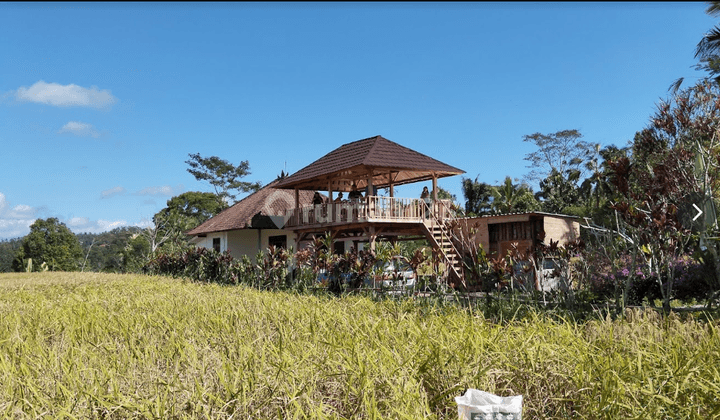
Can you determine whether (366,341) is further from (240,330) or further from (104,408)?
(104,408)

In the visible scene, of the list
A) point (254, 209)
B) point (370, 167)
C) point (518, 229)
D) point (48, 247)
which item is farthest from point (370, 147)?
point (48, 247)

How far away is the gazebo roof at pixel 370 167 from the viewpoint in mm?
17656

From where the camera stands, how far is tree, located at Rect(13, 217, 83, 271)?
3862 centimetres

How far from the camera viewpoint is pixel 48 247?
39156 millimetres

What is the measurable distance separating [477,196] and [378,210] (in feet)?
63.8

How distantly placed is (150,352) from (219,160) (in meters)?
42.6

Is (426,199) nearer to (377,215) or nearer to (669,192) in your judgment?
(377,215)

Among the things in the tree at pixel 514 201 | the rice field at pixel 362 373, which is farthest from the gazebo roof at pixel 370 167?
the tree at pixel 514 201

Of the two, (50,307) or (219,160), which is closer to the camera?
(50,307)

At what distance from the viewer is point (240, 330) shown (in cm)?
521

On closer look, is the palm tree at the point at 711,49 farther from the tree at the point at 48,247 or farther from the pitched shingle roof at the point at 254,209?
the tree at the point at 48,247

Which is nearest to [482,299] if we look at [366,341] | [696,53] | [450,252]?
[366,341]

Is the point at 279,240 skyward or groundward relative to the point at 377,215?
groundward

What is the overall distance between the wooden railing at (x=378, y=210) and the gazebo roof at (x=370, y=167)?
1091 mm
